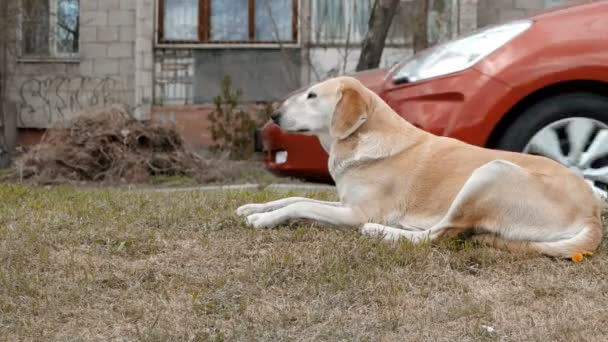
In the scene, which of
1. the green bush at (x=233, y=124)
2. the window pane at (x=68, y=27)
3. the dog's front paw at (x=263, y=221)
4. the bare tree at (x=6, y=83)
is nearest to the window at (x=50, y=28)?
the window pane at (x=68, y=27)

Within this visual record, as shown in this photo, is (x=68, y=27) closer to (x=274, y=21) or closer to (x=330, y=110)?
(x=274, y=21)

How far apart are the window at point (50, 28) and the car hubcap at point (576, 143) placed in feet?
45.1

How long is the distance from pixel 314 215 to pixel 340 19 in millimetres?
12181

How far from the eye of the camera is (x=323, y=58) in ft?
51.8

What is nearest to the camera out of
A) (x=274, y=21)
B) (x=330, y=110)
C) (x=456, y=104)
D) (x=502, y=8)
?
(x=330, y=110)

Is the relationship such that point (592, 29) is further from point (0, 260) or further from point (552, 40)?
point (0, 260)

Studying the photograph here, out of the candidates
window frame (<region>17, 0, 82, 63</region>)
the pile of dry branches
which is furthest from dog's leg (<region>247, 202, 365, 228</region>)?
window frame (<region>17, 0, 82, 63</region>)

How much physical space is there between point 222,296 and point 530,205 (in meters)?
1.52

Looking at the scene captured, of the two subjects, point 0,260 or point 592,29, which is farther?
point 592,29

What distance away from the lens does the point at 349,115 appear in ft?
14.5

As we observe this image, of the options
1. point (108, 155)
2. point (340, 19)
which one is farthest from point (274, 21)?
point (108, 155)

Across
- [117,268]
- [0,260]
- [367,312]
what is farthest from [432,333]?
[0,260]

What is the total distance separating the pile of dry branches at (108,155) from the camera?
10.3 meters

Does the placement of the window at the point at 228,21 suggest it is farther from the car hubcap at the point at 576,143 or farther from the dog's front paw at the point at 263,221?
the dog's front paw at the point at 263,221
